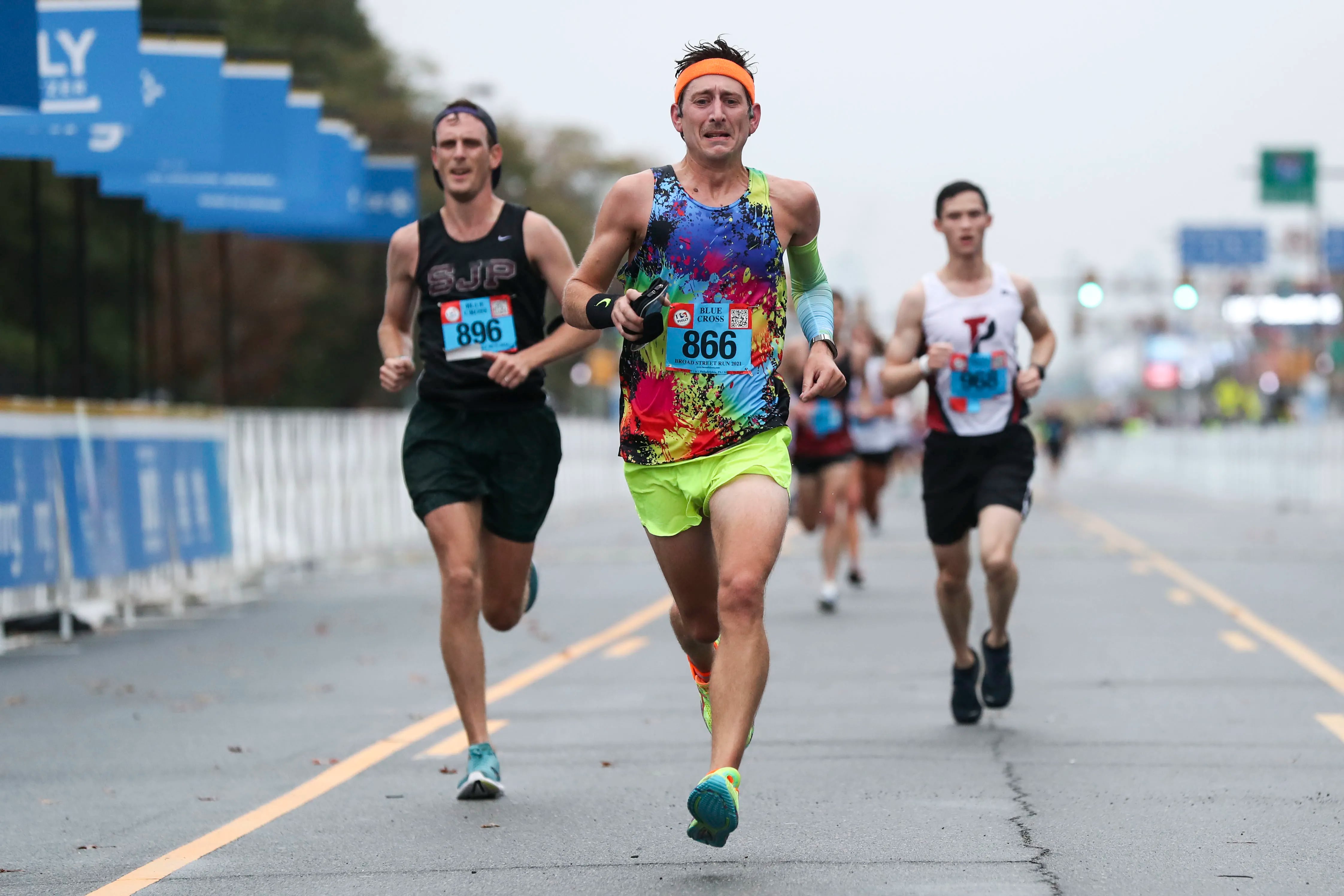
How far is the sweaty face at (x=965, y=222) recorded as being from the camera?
8.90 m

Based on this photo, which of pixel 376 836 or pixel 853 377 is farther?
pixel 853 377

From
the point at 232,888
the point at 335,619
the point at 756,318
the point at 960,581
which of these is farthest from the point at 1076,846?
the point at 335,619

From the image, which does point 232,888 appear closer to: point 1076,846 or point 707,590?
point 707,590

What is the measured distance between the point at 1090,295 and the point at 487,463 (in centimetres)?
3099

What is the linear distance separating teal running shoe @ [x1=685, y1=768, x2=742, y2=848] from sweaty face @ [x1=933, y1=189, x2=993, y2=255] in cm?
399

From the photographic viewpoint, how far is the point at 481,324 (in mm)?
7562

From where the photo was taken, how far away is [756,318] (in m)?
6.11

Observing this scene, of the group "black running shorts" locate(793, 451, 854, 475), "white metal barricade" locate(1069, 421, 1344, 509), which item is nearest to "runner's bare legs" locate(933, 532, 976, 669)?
"black running shorts" locate(793, 451, 854, 475)

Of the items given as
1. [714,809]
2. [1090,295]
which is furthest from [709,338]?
[1090,295]

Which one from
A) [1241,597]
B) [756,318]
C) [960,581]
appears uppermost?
[756,318]

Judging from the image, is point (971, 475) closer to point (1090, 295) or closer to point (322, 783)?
point (322, 783)

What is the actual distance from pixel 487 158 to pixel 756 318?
6.05 feet

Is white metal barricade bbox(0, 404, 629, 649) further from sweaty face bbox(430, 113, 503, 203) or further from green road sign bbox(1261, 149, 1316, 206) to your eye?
green road sign bbox(1261, 149, 1316, 206)

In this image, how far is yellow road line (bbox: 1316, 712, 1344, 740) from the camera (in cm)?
846
